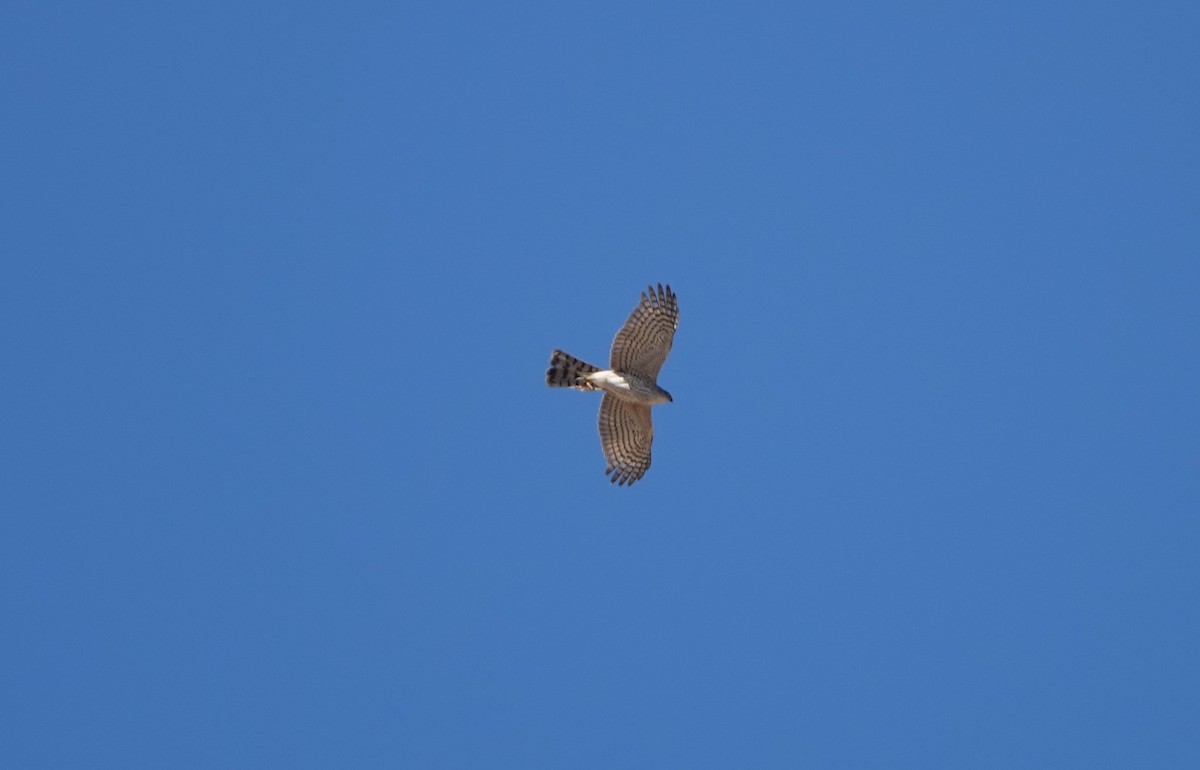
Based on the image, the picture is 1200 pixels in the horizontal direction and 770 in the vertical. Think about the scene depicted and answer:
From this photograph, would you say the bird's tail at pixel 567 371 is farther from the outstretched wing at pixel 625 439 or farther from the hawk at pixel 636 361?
the outstretched wing at pixel 625 439

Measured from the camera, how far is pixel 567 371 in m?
29.8

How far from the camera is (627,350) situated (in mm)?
29891

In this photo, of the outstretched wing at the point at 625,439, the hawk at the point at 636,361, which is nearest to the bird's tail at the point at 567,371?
the hawk at the point at 636,361

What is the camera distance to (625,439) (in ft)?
102

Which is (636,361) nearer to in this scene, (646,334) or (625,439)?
(646,334)

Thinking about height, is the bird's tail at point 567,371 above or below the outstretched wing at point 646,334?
below

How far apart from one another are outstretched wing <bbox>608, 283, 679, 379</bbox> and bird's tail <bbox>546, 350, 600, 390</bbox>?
403 millimetres

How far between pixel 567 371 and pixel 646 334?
50.0 inches

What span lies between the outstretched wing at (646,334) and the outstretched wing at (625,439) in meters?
0.96

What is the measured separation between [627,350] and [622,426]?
5.02ft

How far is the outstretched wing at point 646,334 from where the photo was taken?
97.8 ft

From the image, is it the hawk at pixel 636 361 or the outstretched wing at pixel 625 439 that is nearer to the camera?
the hawk at pixel 636 361

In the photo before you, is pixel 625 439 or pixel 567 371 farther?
pixel 625 439

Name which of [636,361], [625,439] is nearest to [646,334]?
[636,361]
